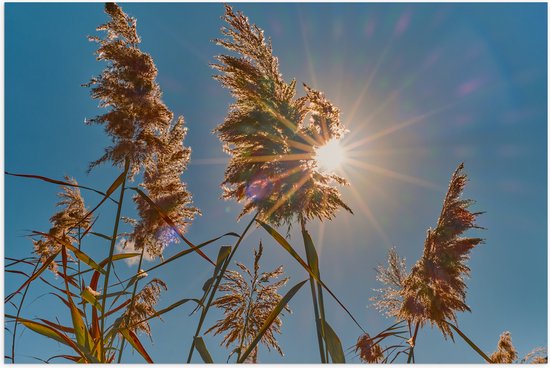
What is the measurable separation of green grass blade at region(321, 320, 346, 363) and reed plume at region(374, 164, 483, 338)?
6.21 feet

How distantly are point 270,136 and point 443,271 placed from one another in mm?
2297

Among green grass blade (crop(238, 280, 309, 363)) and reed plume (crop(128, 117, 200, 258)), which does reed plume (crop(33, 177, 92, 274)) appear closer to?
reed plume (crop(128, 117, 200, 258))

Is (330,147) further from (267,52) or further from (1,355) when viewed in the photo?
(1,355)

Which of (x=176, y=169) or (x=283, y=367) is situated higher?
(x=176, y=169)

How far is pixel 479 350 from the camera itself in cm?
237

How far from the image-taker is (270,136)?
345 centimetres

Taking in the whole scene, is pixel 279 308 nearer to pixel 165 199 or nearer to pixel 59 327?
pixel 59 327

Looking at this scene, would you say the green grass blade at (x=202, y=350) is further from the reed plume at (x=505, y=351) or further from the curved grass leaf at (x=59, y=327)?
the reed plume at (x=505, y=351)

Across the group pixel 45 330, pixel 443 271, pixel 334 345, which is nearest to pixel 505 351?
pixel 443 271

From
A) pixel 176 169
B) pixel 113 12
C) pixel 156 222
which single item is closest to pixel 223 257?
pixel 156 222

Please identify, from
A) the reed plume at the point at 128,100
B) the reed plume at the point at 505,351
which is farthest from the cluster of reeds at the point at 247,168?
the reed plume at the point at 505,351

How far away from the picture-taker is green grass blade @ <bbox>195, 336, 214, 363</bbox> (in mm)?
2373

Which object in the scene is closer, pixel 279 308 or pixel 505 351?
pixel 279 308

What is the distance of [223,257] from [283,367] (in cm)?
137
